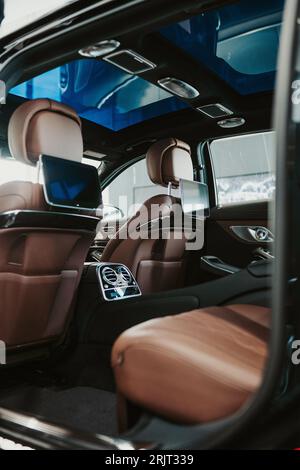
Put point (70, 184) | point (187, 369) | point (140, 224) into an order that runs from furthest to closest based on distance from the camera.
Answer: point (140, 224) < point (70, 184) < point (187, 369)

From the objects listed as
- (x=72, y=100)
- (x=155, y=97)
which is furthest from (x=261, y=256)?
(x=72, y=100)

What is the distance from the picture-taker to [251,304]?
1924mm

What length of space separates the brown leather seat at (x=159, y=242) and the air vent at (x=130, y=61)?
0.52 meters

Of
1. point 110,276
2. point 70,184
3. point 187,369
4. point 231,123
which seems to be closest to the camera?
point 187,369

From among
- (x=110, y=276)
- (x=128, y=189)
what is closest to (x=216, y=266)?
(x=110, y=276)

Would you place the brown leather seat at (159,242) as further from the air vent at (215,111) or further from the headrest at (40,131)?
the headrest at (40,131)

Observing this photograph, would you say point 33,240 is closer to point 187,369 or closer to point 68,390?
point 68,390

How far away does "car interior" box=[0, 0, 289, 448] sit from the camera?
1156mm

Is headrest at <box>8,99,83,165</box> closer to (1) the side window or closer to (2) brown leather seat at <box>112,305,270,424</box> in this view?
(2) brown leather seat at <box>112,305,270,424</box>

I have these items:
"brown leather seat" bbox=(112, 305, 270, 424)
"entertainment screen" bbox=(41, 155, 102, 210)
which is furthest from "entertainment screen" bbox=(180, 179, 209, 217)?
"brown leather seat" bbox=(112, 305, 270, 424)

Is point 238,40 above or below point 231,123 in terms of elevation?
above

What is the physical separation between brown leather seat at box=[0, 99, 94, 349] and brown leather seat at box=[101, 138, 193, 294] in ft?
3.00

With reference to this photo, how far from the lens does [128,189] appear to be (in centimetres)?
403

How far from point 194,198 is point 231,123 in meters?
0.66
